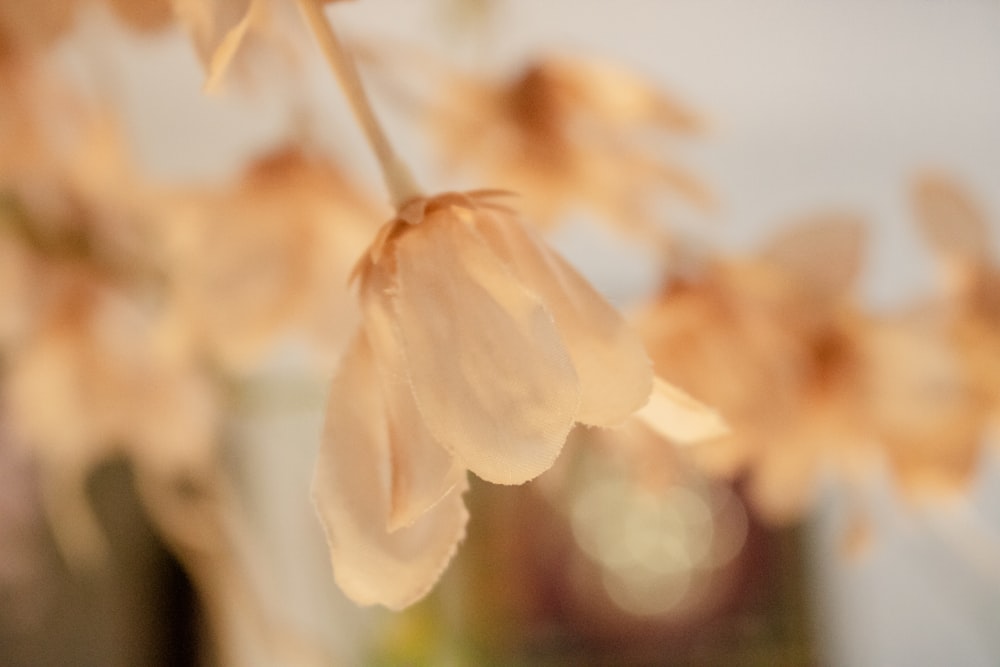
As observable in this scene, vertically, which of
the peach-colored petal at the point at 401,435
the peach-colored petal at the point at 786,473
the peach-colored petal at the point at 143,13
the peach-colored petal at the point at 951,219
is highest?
the peach-colored petal at the point at 143,13

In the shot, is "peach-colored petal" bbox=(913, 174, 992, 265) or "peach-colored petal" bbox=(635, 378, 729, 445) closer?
"peach-colored petal" bbox=(635, 378, 729, 445)

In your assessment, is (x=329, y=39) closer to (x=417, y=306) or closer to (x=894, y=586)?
(x=417, y=306)

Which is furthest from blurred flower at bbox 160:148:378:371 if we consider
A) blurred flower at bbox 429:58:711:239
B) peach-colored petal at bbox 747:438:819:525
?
peach-colored petal at bbox 747:438:819:525

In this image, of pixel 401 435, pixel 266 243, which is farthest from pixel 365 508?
pixel 266 243

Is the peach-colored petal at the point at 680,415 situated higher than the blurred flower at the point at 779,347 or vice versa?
the peach-colored petal at the point at 680,415

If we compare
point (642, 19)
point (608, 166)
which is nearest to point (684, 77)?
point (642, 19)

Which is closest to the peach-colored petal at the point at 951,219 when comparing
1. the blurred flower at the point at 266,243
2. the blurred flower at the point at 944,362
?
the blurred flower at the point at 944,362

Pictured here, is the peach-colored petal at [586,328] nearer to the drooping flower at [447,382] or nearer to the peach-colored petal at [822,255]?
the drooping flower at [447,382]

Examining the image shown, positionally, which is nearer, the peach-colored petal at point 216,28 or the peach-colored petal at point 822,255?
the peach-colored petal at point 216,28

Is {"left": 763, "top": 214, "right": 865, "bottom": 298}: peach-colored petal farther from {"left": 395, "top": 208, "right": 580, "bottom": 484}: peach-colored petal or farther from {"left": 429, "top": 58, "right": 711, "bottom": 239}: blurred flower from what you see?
{"left": 395, "top": 208, "right": 580, "bottom": 484}: peach-colored petal
